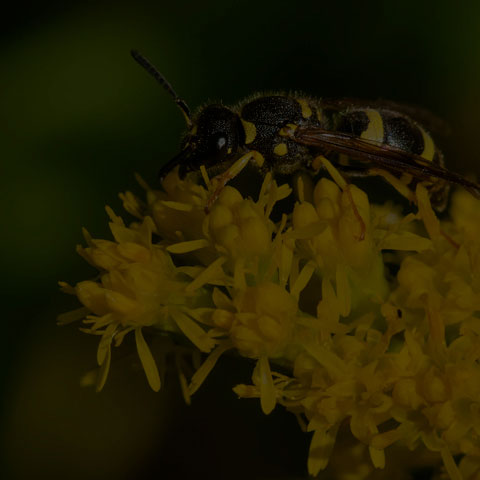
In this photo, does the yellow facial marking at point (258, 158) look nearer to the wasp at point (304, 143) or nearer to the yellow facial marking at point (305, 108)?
the wasp at point (304, 143)

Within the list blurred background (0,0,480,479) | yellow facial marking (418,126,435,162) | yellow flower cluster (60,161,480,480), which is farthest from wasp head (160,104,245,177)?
blurred background (0,0,480,479)

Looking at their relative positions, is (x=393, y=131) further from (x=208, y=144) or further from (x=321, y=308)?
(x=321, y=308)

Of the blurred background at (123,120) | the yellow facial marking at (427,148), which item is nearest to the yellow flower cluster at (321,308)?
the yellow facial marking at (427,148)

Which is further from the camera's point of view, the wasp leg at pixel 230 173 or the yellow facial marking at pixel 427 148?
the yellow facial marking at pixel 427 148

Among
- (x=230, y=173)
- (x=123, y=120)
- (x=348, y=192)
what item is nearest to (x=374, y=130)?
(x=348, y=192)

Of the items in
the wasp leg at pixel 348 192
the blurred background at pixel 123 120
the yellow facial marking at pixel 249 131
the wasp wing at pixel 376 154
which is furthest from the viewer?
the blurred background at pixel 123 120

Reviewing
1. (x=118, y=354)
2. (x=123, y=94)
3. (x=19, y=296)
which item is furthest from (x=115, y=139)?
(x=118, y=354)

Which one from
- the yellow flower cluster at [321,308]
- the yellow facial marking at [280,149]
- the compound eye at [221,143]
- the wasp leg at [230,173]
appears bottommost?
the yellow flower cluster at [321,308]
